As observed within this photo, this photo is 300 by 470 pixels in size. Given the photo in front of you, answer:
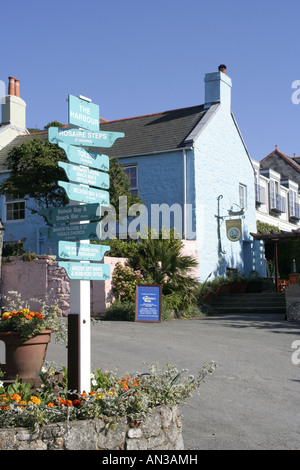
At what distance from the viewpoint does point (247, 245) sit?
1032 inches

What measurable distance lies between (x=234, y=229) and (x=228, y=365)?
497 inches

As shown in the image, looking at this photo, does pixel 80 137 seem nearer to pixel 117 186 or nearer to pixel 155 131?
pixel 117 186

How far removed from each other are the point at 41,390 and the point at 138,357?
15.5 feet

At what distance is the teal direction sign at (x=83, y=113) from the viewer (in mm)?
6418

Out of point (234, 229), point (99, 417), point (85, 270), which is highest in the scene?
point (234, 229)

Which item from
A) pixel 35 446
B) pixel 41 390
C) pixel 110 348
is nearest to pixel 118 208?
pixel 110 348

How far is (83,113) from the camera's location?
6.59 m

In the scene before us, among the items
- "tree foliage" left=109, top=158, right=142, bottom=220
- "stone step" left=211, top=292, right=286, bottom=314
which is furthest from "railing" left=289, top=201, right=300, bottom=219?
"tree foliage" left=109, top=158, right=142, bottom=220

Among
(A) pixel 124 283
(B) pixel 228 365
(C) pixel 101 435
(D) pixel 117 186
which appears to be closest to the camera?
(C) pixel 101 435

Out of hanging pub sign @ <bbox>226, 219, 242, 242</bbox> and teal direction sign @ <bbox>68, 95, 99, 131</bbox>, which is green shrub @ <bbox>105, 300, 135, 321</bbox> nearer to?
hanging pub sign @ <bbox>226, 219, 242, 242</bbox>

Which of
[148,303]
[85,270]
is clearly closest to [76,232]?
[85,270]

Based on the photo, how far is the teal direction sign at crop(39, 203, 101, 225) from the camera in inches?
237

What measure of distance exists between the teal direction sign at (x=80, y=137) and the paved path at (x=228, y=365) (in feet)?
10.5

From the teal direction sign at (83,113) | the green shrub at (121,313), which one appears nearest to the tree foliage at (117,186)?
the green shrub at (121,313)
